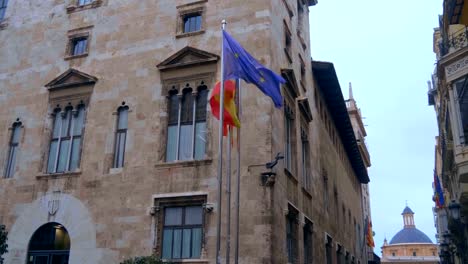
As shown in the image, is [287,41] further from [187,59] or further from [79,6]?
[79,6]

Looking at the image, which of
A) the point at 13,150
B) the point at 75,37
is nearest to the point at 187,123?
the point at 75,37

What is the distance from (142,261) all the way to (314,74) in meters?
17.9

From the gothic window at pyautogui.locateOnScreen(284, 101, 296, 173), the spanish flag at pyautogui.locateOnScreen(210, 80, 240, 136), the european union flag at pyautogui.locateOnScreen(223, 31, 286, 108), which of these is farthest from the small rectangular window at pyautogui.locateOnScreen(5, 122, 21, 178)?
the gothic window at pyautogui.locateOnScreen(284, 101, 296, 173)

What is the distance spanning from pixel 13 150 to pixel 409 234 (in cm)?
13122

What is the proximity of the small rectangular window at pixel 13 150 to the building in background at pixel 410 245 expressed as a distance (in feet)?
382

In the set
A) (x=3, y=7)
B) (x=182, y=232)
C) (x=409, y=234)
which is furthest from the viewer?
(x=409, y=234)

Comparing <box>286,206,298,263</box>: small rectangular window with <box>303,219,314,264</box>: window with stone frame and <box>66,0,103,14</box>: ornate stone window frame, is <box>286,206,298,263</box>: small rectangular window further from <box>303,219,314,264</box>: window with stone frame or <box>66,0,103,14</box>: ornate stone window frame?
<box>66,0,103,14</box>: ornate stone window frame

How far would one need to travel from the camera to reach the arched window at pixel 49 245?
19.3m

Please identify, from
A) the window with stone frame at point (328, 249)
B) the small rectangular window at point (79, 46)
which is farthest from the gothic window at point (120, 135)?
the window with stone frame at point (328, 249)

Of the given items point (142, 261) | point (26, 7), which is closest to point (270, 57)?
point (142, 261)

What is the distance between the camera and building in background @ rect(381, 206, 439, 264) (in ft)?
420

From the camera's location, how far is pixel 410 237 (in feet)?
443

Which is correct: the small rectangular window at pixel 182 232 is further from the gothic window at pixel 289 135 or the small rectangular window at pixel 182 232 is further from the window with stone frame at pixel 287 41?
the window with stone frame at pixel 287 41

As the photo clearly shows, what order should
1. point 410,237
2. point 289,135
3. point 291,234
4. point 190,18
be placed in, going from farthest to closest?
point 410,237, point 289,135, point 190,18, point 291,234
